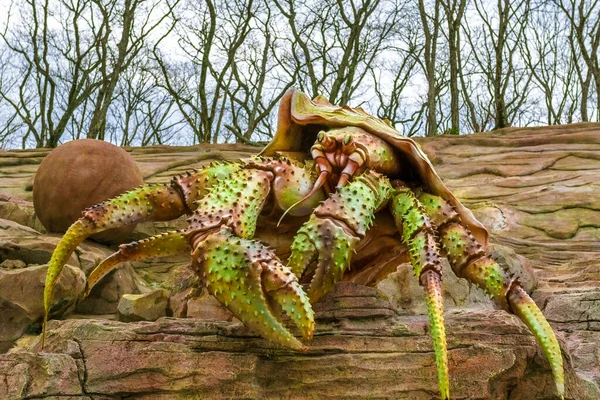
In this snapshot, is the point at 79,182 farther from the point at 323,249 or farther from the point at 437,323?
the point at 437,323

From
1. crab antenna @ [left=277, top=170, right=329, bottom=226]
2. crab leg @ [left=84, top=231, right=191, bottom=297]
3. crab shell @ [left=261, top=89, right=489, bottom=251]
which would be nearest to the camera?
crab leg @ [left=84, top=231, right=191, bottom=297]

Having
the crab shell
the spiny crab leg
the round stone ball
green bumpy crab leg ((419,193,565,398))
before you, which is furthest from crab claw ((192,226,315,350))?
the round stone ball

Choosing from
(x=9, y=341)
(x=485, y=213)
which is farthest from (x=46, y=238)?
(x=485, y=213)

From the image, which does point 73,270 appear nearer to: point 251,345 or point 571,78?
point 251,345

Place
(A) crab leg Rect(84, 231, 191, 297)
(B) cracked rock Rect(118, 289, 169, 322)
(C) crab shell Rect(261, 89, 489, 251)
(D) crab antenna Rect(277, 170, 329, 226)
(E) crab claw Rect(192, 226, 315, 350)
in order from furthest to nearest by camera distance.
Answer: (B) cracked rock Rect(118, 289, 169, 322), (C) crab shell Rect(261, 89, 489, 251), (D) crab antenna Rect(277, 170, 329, 226), (A) crab leg Rect(84, 231, 191, 297), (E) crab claw Rect(192, 226, 315, 350)

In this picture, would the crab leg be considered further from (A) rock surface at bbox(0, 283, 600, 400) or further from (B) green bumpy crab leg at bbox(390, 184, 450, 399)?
(B) green bumpy crab leg at bbox(390, 184, 450, 399)

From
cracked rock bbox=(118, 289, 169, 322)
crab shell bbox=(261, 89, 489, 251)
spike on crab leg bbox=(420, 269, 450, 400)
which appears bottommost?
cracked rock bbox=(118, 289, 169, 322)

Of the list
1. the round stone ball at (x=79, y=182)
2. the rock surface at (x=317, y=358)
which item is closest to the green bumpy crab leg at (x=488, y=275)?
the rock surface at (x=317, y=358)

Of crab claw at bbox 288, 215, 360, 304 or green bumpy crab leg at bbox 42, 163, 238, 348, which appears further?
green bumpy crab leg at bbox 42, 163, 238, 348
